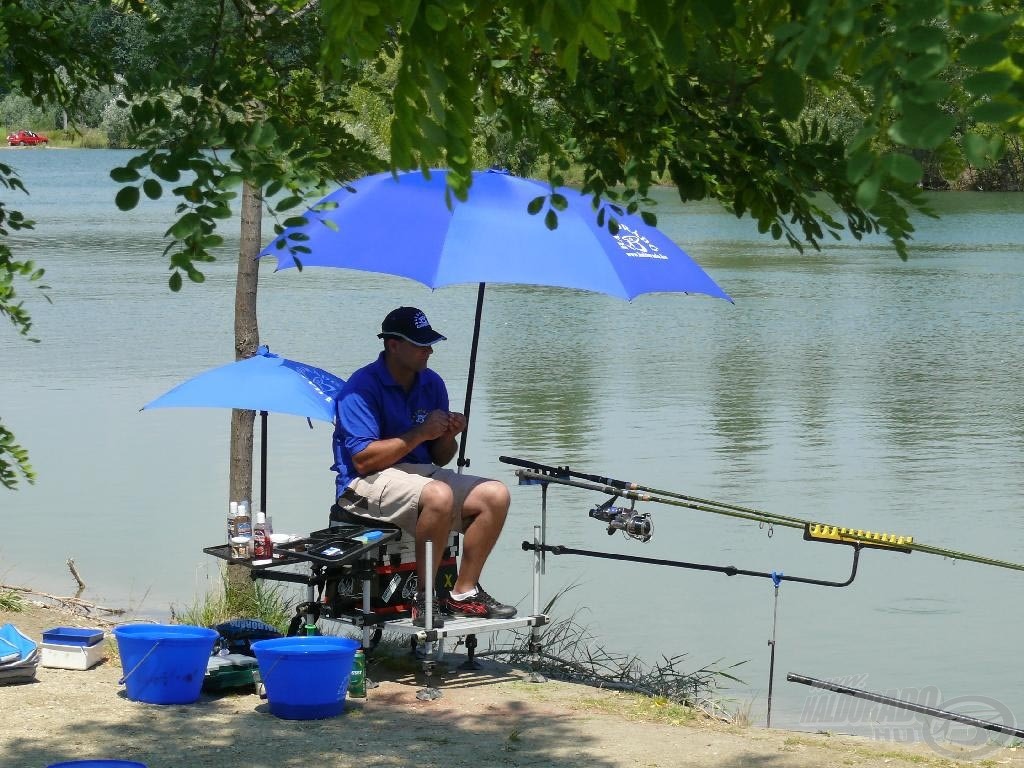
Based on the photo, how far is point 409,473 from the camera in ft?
18.9

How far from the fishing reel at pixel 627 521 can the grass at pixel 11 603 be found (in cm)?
260

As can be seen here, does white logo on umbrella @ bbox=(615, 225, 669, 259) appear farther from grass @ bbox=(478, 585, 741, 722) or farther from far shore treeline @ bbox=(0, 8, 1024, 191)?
grass @ bbox=(478, 585, 741, 722)

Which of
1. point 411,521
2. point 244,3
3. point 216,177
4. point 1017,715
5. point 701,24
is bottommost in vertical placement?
point 1017,715

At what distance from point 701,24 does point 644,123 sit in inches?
45.4

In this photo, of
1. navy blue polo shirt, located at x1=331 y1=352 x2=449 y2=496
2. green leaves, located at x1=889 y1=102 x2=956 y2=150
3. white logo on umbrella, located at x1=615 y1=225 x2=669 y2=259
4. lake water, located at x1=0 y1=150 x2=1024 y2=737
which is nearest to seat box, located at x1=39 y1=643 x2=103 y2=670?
navy blue polo shirt, located at x1=331 y1=352 x2=449 y2=496

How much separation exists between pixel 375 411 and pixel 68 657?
1.35m

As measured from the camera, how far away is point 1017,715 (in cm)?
622

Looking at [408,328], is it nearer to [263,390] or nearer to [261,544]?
[263,390]

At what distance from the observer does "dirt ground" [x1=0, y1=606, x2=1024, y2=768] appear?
4730mm

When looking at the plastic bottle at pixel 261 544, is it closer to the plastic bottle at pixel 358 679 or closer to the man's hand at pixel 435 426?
A: the plastic bottle at pixel 358 679

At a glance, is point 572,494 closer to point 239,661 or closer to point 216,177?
point 239,661

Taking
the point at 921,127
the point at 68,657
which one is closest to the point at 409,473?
the point at 68,657

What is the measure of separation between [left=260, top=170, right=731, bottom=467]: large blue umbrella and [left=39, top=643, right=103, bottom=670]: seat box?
4.92 feet

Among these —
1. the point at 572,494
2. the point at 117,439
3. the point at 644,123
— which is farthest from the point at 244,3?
the point at 117,439
